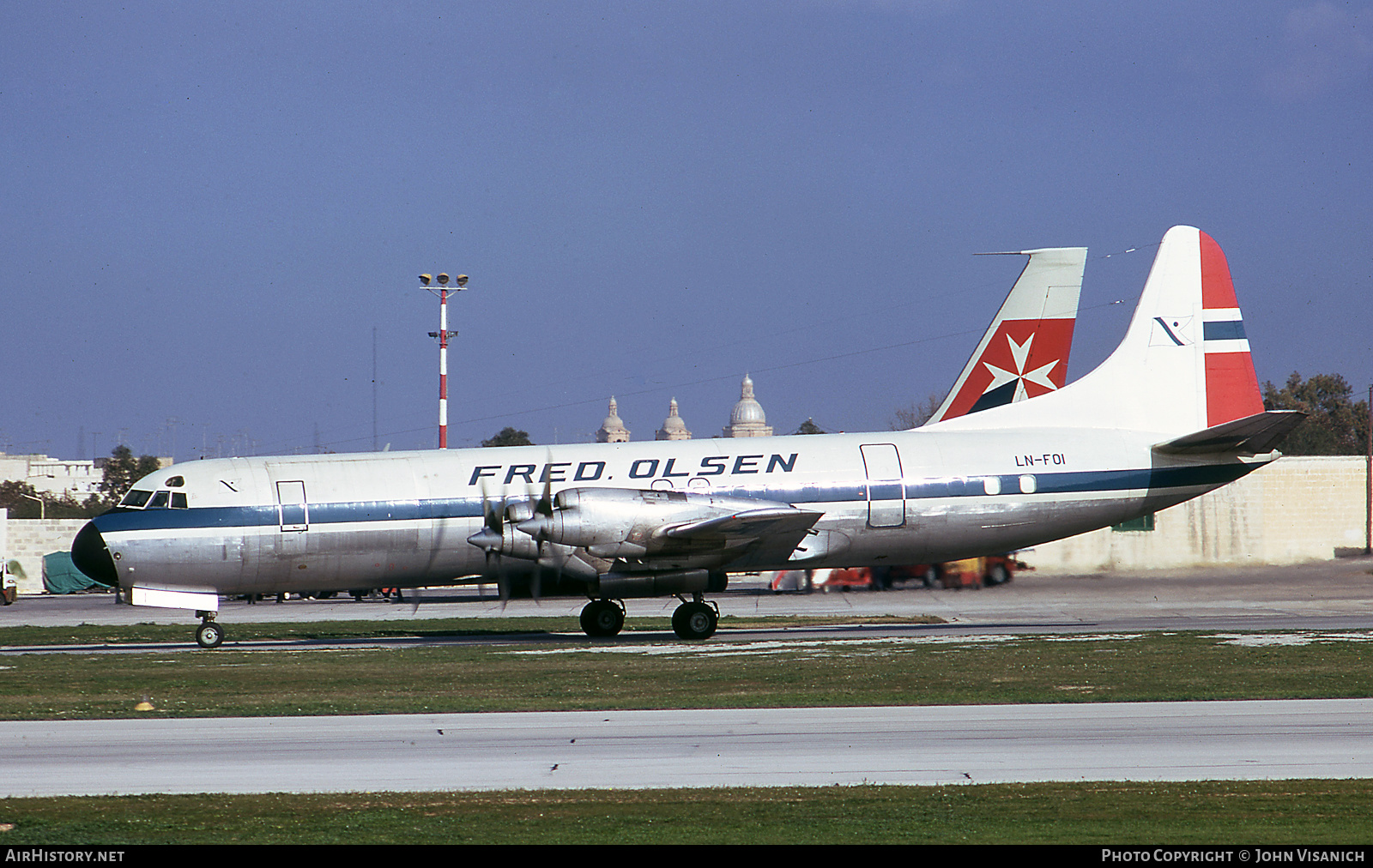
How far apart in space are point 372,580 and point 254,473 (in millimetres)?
3600

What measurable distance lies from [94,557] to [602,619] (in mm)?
11262

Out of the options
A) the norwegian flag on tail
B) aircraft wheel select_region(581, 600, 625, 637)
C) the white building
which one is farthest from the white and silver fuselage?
the white building

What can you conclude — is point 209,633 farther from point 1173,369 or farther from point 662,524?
point 1173,369

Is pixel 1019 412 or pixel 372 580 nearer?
pixel 372 580

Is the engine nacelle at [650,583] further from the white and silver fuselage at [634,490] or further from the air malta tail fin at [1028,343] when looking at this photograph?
the air malta tail fin at [1028,343]

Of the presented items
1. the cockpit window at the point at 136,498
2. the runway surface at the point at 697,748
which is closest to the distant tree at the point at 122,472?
the cockpit window at the point at 136,498

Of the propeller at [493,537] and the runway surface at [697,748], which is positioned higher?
the propeller at [493,537]

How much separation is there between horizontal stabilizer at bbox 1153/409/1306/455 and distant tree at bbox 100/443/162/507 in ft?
326

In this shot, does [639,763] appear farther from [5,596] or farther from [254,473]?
[5,596]

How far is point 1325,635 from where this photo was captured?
25.7 metres

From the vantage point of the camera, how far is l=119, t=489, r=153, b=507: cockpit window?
2750 cm

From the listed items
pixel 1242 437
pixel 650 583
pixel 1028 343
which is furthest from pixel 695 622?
pixel 1028 343

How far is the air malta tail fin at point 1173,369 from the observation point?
3089 cm
